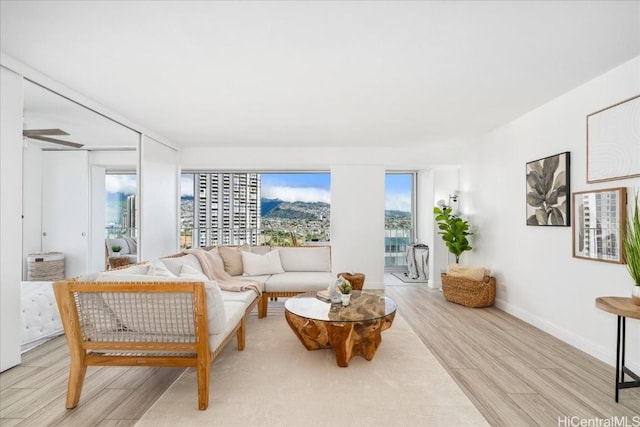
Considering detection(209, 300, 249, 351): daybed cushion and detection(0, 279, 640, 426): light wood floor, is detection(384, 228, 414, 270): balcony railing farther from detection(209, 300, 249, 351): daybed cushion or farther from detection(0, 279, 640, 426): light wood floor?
detection(209, 300, 249, 351): daybed cushion

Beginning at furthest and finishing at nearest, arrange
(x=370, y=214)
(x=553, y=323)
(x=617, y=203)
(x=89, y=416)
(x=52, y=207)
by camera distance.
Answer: (x=370, y=214), (x=52, y=207), (x=553, y=323), (x=617, y=203), (x=89, y=416)

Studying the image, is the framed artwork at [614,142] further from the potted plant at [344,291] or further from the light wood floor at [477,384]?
the potted plant at [344,291]

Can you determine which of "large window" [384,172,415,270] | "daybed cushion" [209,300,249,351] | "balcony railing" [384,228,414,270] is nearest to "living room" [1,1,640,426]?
"large window" [384,172,415,270]

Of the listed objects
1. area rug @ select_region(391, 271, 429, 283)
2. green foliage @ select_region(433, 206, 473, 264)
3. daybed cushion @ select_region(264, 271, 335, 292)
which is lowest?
area rug @ select_region(391, 271, 429, 283)

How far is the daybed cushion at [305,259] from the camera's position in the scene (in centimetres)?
511

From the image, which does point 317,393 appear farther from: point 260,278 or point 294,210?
point 294,210

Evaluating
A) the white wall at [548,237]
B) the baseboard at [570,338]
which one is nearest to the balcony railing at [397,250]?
the white wall at [548,237]

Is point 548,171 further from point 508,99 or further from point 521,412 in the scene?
point 521,412

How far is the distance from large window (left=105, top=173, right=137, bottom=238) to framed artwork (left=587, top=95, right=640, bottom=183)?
673cm

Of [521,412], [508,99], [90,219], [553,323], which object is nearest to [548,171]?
[508,99]

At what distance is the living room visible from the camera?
105 inches

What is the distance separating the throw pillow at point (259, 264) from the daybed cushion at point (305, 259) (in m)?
0.22

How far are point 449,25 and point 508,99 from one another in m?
1.85

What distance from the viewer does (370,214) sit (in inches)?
251
